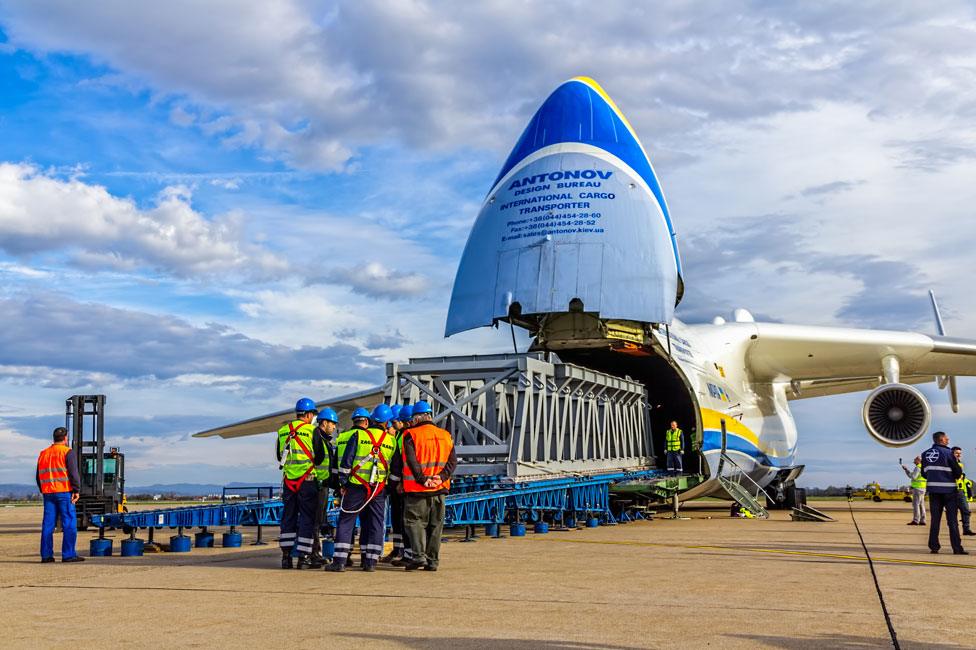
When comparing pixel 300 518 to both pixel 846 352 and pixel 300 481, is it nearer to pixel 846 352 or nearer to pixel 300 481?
pixel 300 481

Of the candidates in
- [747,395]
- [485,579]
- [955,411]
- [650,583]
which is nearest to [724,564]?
[650,583]

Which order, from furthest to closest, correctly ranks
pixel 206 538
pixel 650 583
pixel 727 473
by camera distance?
pixel 727 473, pixel 206 538, pixel 650 583

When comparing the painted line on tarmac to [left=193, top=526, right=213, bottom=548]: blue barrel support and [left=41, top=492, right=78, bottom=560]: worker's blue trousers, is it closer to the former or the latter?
[left=193, top=526, right=213, bottom=548]: blue barrel support

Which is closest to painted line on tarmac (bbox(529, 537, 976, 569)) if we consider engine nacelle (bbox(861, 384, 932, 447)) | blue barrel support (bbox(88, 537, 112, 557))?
blue barrel support (bbox(88, 537, 112, 557))

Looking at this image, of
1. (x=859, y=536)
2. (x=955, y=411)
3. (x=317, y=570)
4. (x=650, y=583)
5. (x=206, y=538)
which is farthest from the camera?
(x=955, y=411)

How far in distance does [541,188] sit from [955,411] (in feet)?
56.3

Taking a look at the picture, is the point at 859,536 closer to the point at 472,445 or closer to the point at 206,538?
the point at 472,445

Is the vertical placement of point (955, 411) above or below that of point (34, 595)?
above

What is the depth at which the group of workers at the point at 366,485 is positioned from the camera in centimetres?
948

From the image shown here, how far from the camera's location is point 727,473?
21828 millimetres

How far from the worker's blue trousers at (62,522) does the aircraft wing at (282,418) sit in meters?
11.8

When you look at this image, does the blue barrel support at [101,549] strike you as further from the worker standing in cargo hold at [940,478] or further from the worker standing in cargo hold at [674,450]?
the worker standing in cargo hold at [674,450]

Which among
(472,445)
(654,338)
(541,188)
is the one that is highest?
(541,188)

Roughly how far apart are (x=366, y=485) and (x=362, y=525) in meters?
0.43
